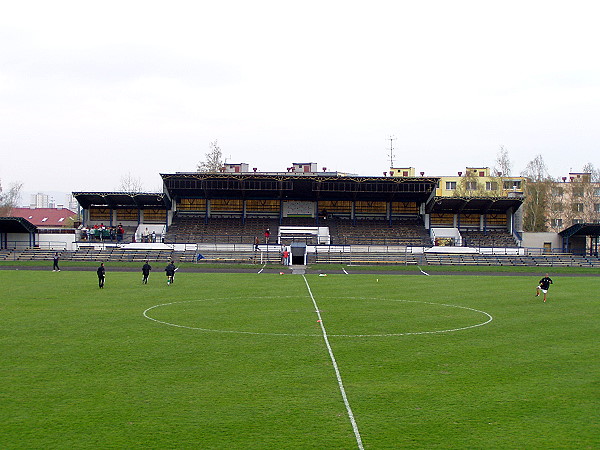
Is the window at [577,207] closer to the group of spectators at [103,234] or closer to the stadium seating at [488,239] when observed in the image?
the stadium seating at [488,239]

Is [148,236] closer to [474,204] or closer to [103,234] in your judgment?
[103,234]

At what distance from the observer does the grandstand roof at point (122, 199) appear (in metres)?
89.4

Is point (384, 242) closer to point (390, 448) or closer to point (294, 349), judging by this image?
point (294, 349)

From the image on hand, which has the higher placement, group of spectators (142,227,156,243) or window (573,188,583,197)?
window (573,188,583,197)

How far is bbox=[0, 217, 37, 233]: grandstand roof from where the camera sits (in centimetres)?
7712

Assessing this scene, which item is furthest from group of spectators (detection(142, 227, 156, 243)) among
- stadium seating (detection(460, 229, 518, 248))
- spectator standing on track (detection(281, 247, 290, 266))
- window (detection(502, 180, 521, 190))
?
window (detection(502, 180, 521, 190))

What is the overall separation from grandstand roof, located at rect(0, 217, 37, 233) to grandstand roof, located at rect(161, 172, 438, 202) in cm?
1929

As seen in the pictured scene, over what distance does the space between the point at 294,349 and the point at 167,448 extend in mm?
9698

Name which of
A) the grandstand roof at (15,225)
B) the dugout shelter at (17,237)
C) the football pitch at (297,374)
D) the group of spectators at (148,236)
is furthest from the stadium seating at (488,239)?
the grandstand roof at (15,225)

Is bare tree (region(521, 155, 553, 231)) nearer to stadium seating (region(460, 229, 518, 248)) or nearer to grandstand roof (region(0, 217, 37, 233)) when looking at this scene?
stadium seating (region(460, 229, 518, 248))

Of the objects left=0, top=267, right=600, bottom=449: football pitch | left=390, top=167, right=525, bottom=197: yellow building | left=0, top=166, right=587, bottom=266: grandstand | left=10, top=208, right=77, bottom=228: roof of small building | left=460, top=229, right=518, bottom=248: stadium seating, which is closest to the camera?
left=0, top=267, right=600, bottom=449: football pitch

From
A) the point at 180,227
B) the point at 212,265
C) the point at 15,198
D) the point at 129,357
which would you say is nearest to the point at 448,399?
the point at 129,357

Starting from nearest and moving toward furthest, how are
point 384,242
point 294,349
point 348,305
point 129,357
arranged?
1. point 129,357
2. point 294,349
3. point 348,305
4. point 384,242

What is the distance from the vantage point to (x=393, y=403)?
15148mm
